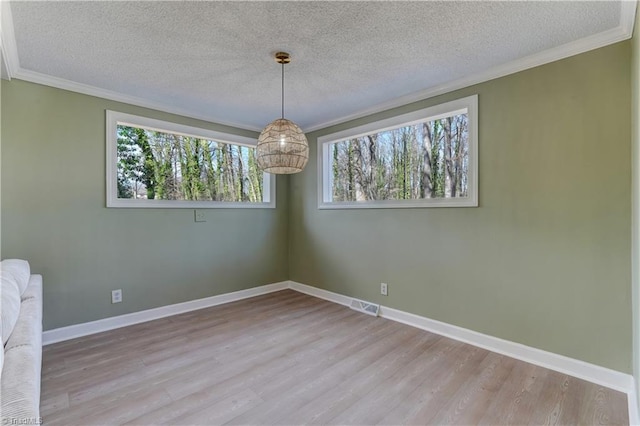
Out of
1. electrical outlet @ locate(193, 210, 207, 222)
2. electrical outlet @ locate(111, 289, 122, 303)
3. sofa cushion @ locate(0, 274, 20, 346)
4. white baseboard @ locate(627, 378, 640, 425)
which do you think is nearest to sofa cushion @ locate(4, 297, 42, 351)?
sofa cushion @ locate(0, 274, 20, 346)

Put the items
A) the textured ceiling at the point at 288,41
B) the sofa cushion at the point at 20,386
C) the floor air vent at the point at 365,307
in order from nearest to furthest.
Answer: the sofa cushion at the point at 20,386 → the textured ceiling at the point at 288,41 → the floor air vent at the point at 365,307

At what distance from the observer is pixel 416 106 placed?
326 centimetres

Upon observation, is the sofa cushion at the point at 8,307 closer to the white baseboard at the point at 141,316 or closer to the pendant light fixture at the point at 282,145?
the pendant light fixture at the point at 282,145

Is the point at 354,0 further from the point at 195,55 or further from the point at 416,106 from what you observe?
the point at 416,106

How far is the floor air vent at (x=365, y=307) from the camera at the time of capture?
141 inches

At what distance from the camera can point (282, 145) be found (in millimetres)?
2352

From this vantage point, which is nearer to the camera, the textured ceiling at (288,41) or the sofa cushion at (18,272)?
the sofa cushion at (18,272)

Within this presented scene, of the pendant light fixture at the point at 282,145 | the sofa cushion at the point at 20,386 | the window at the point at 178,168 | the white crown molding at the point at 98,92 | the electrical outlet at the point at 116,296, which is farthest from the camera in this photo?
the window at the point at 178,168

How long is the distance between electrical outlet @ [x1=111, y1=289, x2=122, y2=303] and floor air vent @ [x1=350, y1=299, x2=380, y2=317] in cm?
262

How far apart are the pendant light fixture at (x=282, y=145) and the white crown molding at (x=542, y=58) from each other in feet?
4.88

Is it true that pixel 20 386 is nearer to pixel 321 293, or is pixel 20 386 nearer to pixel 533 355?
pixel 533 355

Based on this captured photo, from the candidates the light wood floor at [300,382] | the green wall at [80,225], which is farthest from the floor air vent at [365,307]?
the green wall at [80,225]

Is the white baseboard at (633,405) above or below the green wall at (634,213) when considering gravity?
below

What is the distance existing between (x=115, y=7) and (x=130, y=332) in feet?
9.31
